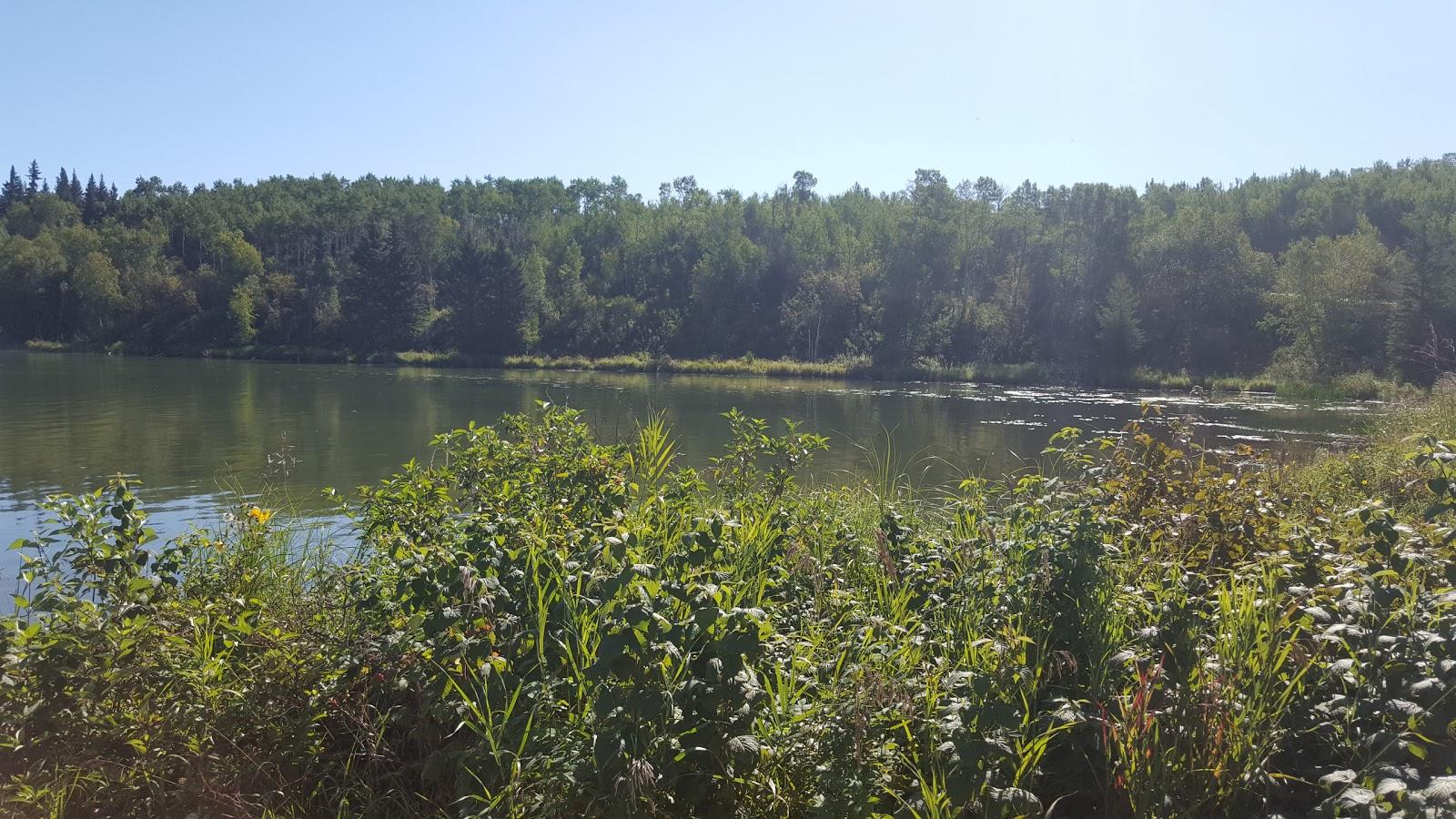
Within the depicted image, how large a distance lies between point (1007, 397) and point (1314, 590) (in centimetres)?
4477

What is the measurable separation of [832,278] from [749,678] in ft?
272

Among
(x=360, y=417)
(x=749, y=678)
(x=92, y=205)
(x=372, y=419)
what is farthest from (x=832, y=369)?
(x=92, y=205)

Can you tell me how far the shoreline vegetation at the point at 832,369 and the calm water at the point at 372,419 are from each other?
18.3 feet

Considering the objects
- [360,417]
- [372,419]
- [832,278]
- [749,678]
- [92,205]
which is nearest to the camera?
[749,678]

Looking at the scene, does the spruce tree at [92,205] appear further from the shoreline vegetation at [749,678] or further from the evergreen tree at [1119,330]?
the shoreline vegetation at [749,678]

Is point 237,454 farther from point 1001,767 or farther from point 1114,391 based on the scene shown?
point 1114,391

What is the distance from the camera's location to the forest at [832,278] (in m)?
64.4

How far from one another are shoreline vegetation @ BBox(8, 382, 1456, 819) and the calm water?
1.46 metres

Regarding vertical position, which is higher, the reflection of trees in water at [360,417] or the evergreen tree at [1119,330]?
the evergreen tree at [1119,330]

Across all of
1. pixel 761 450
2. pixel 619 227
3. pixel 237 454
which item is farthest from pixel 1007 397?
pixel 619 227

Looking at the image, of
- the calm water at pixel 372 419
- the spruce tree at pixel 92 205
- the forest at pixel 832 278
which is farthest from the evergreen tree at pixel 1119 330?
the spruce tree at pixel 92 205

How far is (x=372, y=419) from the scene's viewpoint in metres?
28.4

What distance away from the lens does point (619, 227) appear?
108375 millimetres

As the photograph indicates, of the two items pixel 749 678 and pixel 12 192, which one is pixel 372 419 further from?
pixel 12 192
